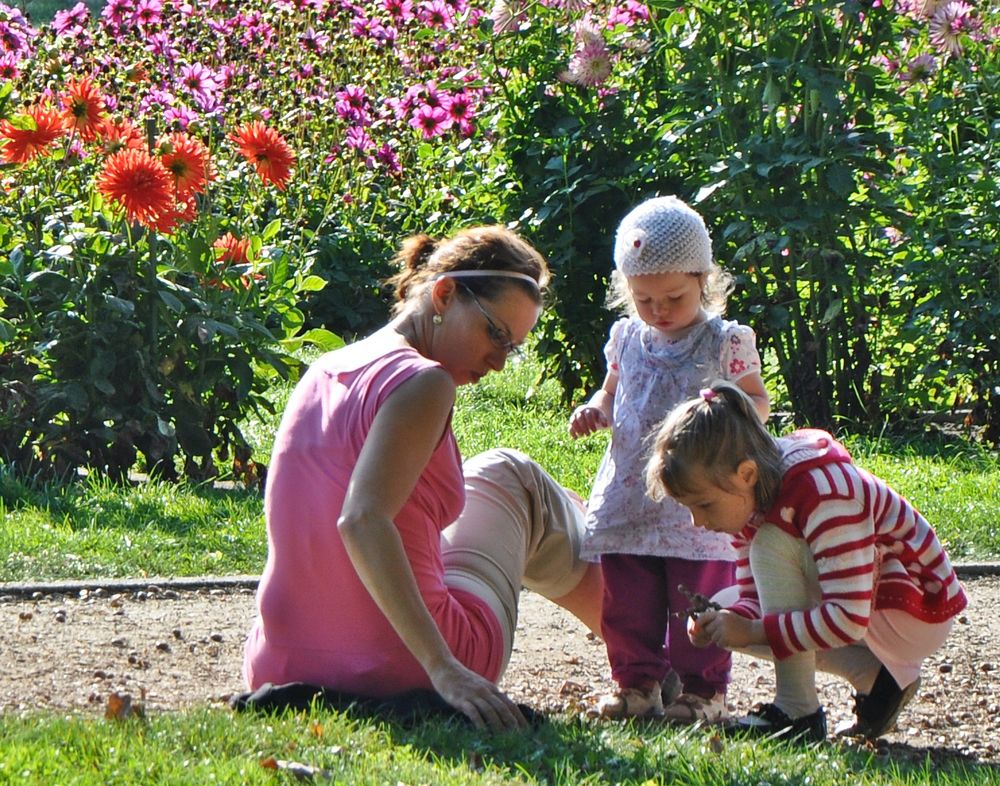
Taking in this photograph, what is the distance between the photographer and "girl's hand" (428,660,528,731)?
9.66 ft

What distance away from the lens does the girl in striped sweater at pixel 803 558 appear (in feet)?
10.5

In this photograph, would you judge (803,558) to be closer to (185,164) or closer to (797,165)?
(185,164)

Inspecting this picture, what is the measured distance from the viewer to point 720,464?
3.19 meters

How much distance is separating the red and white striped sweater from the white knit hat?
1.84 feet

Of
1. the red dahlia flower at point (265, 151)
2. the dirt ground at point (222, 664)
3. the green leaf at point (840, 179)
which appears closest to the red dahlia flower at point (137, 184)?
the red dahlia flower at point (265, 151)

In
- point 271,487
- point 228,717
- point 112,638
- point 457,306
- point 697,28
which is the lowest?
point 112,638

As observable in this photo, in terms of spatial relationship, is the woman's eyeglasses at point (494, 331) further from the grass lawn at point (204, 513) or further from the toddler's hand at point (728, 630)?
the grass lawn at point (204, 513)

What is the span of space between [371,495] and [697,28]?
160 inches

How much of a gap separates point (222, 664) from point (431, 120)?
439 cm

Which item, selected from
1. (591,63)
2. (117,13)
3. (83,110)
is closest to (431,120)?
(591,63)

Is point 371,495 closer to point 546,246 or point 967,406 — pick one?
point 546,246

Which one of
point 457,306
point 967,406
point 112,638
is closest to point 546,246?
point 967,406

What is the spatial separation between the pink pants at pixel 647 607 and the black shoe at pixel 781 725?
1.11ft

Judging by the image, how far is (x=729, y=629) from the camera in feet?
10.6
